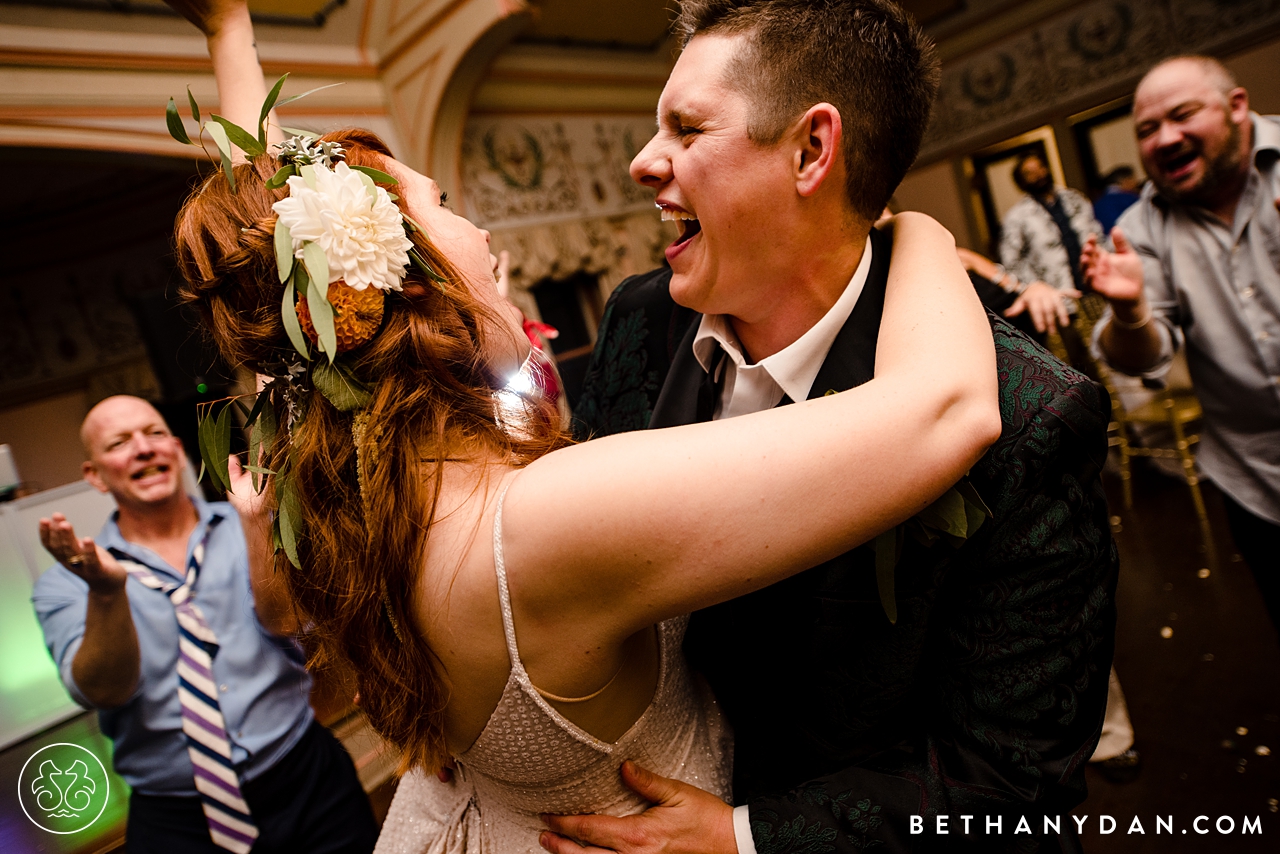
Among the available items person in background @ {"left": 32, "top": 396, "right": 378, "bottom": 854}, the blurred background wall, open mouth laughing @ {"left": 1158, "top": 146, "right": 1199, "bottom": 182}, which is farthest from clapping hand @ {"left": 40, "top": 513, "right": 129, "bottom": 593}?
open mouth laughing @ {"left": 1158, "top": 146, "right": 1199, "bottom": 182}

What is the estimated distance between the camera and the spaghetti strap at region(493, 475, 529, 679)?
2.88 ft

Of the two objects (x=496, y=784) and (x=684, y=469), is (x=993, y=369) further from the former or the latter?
(x=496, y=784)

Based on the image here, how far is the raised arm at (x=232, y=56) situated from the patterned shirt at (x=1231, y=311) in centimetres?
239

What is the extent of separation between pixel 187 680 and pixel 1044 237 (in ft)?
19.1

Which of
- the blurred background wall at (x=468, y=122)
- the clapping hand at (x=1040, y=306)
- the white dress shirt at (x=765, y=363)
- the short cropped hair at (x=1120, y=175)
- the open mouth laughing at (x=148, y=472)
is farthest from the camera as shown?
the short cropped hair at (x=1120, y=175)

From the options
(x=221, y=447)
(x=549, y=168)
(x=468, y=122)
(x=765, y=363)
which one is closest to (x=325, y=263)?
(x=221, y=447)

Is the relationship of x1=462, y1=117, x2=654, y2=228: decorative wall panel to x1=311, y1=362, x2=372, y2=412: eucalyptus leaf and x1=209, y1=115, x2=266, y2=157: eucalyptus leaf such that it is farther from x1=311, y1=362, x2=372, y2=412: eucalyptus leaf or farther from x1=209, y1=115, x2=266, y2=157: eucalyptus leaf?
x1=311, y1=362, x2=372, y2=412: eucalyptus leaf

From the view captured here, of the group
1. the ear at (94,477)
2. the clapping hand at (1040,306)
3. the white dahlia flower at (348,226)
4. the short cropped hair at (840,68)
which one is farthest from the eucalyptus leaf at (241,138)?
the ear at (94,477)

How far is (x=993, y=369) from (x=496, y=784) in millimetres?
1013

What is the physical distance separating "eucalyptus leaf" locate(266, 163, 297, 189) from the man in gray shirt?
197cm

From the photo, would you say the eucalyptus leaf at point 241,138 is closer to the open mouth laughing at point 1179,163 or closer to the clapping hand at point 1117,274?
the clapping hand at point 1117,274

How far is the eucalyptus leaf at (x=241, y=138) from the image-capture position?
103 cm

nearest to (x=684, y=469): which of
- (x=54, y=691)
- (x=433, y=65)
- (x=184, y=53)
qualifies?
(x=54, y=691)

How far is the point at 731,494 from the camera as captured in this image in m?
0.81
